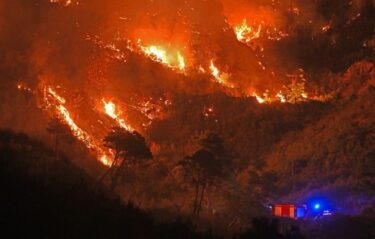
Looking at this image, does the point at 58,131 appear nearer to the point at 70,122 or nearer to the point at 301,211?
the point at 70,122

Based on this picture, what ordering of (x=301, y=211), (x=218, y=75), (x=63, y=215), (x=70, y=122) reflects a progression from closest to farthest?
(x=63, y=215), (x=301, y=211), (x=70, y=122), (x=218, y=75)

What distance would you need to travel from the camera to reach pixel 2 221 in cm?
1134

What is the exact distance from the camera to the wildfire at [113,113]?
3120 inches

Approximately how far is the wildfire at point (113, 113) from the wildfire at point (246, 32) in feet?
137

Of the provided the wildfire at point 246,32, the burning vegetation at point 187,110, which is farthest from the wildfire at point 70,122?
the wildfire at point 246,32

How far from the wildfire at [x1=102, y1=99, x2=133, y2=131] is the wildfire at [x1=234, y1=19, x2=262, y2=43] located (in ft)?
137

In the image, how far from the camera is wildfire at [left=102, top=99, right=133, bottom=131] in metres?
79.2

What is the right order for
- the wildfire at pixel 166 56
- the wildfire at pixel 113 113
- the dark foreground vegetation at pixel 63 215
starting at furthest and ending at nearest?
the wildfire at pixel 166 56 → the wildfire at pixel 113 113 → the dark foreground vegetation at pixel 63 215

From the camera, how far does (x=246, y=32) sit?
114 metres

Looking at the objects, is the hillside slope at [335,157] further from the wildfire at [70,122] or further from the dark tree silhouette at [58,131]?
the dark tree silhouette at [58,131]

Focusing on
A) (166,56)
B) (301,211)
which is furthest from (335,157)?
(166,56)

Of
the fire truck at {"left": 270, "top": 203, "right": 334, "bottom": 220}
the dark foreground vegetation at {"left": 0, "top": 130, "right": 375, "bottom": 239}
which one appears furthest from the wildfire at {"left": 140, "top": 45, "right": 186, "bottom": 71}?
the dark foreground vegetation at {"left": 0, "top": 130, "right": 375, "bottom": 239}

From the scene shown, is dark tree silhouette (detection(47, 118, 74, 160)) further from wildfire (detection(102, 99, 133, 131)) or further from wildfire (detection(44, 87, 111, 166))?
wildfire (detection(102, 99, 133, 131))

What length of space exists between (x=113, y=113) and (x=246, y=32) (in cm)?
4625
